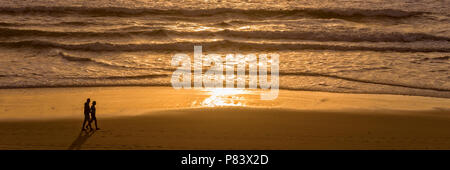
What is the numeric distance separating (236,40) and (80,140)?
12.0 m

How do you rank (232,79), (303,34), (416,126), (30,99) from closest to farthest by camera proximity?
(416,126), (30,99), (232,79), (303,34)

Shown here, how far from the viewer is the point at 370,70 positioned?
15375 mm

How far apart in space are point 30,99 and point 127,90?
93.2 inches

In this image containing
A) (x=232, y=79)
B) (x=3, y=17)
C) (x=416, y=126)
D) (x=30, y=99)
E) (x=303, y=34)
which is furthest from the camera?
(x=3, y=17)

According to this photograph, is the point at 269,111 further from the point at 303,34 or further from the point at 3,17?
the point at 3,17

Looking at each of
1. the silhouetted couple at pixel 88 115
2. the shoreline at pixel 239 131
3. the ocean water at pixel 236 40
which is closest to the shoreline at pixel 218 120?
the shoreline at pixel 239 131

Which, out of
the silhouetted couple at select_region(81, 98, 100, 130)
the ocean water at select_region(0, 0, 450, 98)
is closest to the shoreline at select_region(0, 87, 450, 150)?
the silhouetted couple at select_region(81, 98, 100, 130)

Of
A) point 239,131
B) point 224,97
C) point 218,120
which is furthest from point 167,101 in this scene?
point 239,131

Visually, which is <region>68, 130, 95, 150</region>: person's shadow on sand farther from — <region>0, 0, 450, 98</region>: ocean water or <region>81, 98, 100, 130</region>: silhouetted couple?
<region>0, 0, 450, 98</region>: ocean water

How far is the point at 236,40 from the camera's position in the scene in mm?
20594

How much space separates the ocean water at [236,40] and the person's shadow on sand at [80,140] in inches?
167

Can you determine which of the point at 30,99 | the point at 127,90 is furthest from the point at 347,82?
the point at 30,99

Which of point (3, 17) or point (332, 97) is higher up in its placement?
point (3, 17)

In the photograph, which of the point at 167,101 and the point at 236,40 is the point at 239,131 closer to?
the point at 167,101
